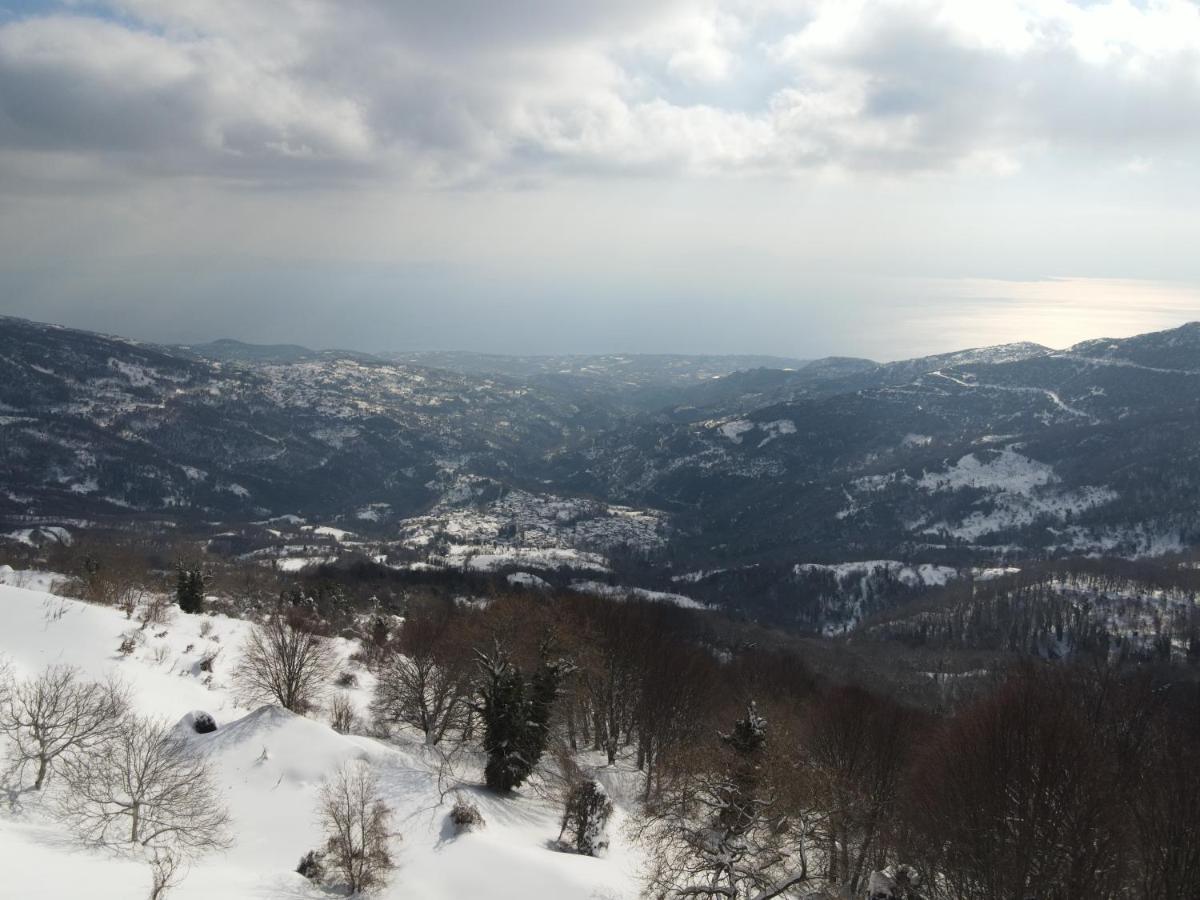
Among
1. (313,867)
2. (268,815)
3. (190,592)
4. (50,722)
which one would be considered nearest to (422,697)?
(268,815)

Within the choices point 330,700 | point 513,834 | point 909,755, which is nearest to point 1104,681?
point 909,755

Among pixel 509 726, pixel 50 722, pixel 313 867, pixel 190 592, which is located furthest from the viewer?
pixel 190 592

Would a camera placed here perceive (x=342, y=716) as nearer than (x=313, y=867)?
No

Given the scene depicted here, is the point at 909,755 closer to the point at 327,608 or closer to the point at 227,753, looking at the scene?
the point at 227,753

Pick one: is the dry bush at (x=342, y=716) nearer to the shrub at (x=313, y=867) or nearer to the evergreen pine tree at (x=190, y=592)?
the shrub at (x=313, y=867)

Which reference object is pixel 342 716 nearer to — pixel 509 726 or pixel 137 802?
pixel 509 726

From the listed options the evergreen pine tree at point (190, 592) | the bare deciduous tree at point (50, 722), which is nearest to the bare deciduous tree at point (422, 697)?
the bare deciduous tree at point (50, 722)
